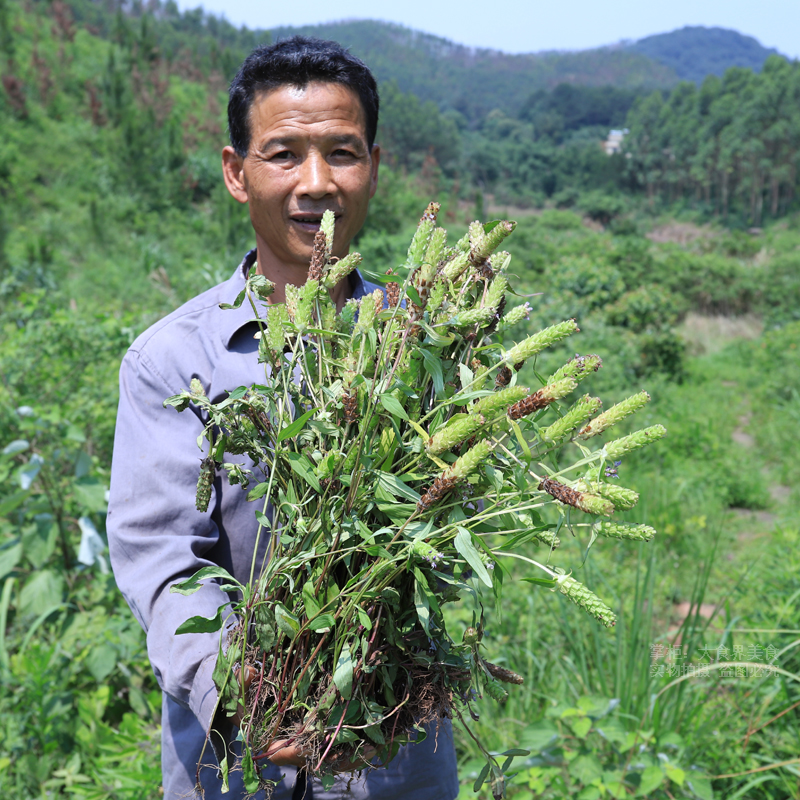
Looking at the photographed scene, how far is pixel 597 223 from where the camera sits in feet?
150

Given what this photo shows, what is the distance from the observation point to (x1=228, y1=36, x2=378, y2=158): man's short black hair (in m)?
1.49

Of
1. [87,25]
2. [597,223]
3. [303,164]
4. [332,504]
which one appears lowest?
[597,223]

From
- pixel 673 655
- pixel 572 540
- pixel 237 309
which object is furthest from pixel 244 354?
pixel 572 540

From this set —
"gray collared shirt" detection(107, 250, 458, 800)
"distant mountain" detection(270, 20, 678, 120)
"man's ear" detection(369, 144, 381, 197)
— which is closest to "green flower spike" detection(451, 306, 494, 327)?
"gray collared shirt" detection(107, 250, 458, 800)

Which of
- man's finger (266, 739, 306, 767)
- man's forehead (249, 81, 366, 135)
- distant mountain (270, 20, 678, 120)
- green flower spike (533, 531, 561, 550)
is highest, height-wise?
distant mountain (270, 20, 678, 120)

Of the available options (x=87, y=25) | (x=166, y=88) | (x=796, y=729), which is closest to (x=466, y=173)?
(x=87, y=25)

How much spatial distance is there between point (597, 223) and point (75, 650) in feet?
155

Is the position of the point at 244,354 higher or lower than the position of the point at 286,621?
higher

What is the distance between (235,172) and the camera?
1672 millimetres

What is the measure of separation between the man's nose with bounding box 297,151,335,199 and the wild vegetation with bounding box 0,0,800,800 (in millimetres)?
1016

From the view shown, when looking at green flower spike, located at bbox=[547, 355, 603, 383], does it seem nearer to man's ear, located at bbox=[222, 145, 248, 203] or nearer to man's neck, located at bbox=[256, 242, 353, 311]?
man's neck, located at bbox=[256, 242, 353, 311]

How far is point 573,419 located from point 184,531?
749mm

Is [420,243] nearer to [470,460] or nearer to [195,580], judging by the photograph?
[470,460]

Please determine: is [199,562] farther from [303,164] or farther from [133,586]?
[303,164]
